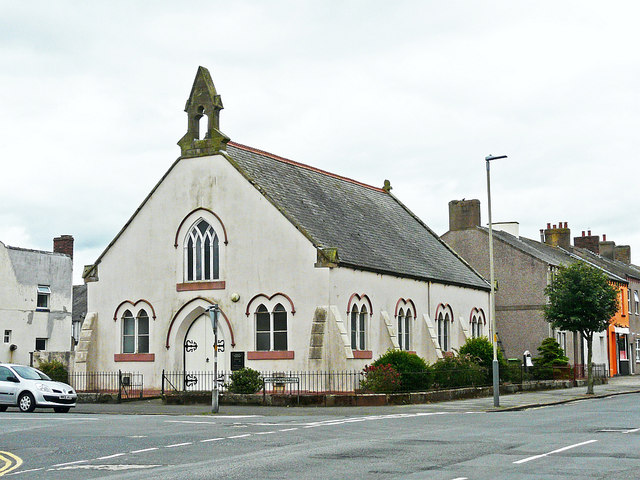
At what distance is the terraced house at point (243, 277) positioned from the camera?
114 feet

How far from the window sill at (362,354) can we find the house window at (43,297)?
29.2 m

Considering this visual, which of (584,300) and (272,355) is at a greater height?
(584,300)

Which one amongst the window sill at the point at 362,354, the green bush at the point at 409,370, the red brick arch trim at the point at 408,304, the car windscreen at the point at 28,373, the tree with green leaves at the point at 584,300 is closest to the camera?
the car windscreen at the point at 28,373

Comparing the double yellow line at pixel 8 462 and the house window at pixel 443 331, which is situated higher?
the house window at pixel 443 331

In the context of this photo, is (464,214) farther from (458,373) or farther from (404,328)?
(458,373)

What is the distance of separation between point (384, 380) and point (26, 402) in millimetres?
12008

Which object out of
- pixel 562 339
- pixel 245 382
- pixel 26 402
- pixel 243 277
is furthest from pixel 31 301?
pixel 562 339

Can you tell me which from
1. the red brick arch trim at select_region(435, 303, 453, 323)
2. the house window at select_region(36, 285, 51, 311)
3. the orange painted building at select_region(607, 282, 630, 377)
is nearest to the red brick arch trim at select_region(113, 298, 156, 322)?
the red brick arch trim at select_region(435, 303, 453, 323)

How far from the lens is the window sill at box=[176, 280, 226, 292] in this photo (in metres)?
36.5

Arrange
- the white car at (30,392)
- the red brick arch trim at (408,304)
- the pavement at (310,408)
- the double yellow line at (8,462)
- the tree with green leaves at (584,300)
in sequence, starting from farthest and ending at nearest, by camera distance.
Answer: the red brick arch trim at (408,304) → the tree with green leaves at (584,300) → the white car at (30,392) → the pavement at (310,408) → the double yellow line at (8,462)

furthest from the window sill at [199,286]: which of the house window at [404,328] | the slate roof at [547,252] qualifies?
the slate roof at [547,252]

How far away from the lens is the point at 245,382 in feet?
105

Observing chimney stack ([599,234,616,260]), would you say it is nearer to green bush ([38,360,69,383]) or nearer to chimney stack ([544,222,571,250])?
chimney stack ([544,222,571,250])

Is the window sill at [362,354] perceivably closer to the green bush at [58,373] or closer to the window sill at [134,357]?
the window sill at [134,357]
